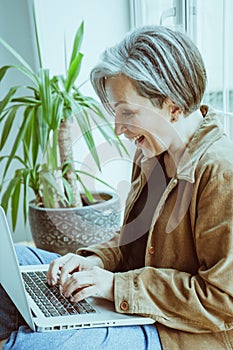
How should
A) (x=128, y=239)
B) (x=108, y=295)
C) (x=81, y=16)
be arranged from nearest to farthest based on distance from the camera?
(x=108, y=295) < (x=128, y=239) < (x=81, y=16)

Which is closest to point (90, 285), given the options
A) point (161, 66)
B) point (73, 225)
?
point (161, 66)

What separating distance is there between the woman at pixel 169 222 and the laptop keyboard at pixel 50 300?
0.11ft

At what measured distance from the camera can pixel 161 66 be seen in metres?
1.29

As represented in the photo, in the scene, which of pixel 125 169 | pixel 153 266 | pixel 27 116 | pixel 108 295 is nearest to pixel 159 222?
pixel 153 266

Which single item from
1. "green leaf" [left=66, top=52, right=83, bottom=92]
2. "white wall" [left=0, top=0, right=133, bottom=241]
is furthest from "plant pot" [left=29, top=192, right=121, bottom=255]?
"green leaf" [left=66, top=52, right=83, bottom=92]

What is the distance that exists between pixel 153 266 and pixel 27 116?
1.18m

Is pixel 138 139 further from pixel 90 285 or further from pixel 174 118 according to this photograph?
pixel 90 285

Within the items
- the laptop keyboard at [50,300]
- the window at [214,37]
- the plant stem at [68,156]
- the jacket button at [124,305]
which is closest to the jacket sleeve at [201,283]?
the jacket button at [124,305]

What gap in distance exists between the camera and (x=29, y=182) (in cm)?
255

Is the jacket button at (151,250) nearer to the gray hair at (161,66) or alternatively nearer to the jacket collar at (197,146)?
the jacket collar at (197,146)

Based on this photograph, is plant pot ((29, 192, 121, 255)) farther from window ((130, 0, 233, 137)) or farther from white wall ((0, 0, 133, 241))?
window ((130, 0, 233, 137))

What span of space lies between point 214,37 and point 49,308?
133 centimetres

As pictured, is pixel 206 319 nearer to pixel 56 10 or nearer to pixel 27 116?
pixel 27 116

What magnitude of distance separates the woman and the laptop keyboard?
34 mm
